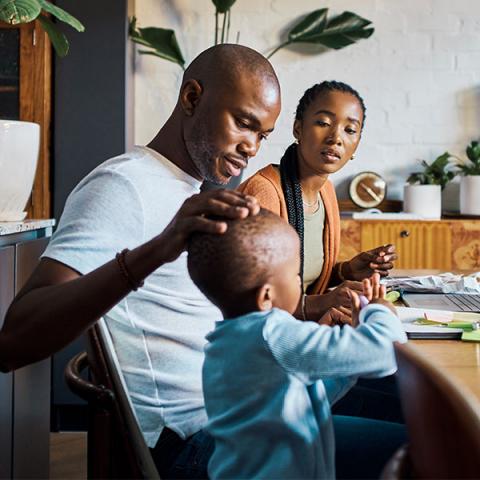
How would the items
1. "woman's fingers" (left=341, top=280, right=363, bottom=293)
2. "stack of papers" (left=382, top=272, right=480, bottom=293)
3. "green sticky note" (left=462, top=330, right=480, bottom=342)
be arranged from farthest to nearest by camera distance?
"stack of papers" (left=382, top=272, right=480, bottom=293)
"woman's fingers" (left=341, top=280, right=363, bottom=293)
"green sticky note" (left=462, top=330, right=480, bottom=342)

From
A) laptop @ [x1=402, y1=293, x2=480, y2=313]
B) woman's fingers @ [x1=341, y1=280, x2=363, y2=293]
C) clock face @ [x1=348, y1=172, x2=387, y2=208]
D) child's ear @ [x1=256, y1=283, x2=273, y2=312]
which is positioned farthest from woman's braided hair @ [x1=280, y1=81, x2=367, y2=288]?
clock face @ [x1=348, y1=172, x2=387, y2=208]

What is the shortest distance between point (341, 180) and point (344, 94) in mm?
1597

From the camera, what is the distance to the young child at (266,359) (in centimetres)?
99

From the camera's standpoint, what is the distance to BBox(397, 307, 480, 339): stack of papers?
1.35 metres

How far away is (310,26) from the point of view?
3680 millimetres

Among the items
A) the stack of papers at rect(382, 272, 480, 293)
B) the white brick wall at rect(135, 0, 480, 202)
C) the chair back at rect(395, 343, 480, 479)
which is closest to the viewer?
the chair back at rect(395, 343, 480, 479)

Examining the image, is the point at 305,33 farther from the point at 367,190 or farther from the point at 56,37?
the point at 56,37

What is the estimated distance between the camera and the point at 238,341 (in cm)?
101

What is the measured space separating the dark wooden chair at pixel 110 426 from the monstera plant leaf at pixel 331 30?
9.42 ft

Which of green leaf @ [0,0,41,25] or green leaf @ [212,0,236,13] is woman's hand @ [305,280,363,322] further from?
green leaf @ [212,0,236,13]

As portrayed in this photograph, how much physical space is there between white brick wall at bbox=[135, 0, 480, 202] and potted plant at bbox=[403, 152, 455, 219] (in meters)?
0.15

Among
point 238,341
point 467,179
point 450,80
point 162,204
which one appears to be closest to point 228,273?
point 238,341

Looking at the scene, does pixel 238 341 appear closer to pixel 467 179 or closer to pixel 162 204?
pixel 162 204

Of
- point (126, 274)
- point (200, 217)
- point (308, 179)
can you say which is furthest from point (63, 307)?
point (308, 179)
